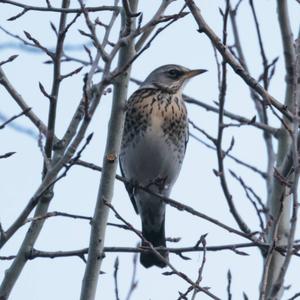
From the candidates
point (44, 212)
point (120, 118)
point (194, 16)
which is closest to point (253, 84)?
point (194, 16)

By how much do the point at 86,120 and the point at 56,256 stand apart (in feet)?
4.51

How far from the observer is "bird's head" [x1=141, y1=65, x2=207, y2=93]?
827cm

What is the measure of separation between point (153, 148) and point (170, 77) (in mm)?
1269

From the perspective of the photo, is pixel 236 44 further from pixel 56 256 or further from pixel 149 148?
pixel 56 256

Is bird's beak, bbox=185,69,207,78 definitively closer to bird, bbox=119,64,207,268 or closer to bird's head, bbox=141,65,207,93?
bird's head, bbox=141,65,207,93

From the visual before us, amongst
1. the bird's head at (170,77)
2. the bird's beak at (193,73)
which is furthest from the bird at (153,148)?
the bird's beak at (193,73)

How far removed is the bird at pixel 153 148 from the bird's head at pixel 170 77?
0.28 ft

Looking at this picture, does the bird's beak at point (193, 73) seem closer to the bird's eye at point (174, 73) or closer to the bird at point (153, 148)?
the bird's eye at point (174, 73)

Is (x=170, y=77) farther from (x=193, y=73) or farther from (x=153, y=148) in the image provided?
(x=153, y=148)

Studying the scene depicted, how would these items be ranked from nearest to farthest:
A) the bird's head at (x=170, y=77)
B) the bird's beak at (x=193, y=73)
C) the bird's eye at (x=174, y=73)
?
the bird's head at (x=170, y=77) → the bird's beak at (x=193, y=73) → the bird's eye at (x=174, y=73)

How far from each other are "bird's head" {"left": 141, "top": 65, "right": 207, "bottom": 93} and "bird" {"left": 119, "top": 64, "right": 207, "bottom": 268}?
0.28 ft

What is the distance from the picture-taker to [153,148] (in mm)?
7543

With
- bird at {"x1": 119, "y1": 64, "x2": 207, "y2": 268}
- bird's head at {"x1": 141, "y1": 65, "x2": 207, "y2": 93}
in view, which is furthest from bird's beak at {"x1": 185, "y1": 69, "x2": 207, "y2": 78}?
bird at {"x1": 119, "y1": 64, "x2": 207, "y2": 268}

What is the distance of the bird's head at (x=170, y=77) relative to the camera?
827 centimetres
